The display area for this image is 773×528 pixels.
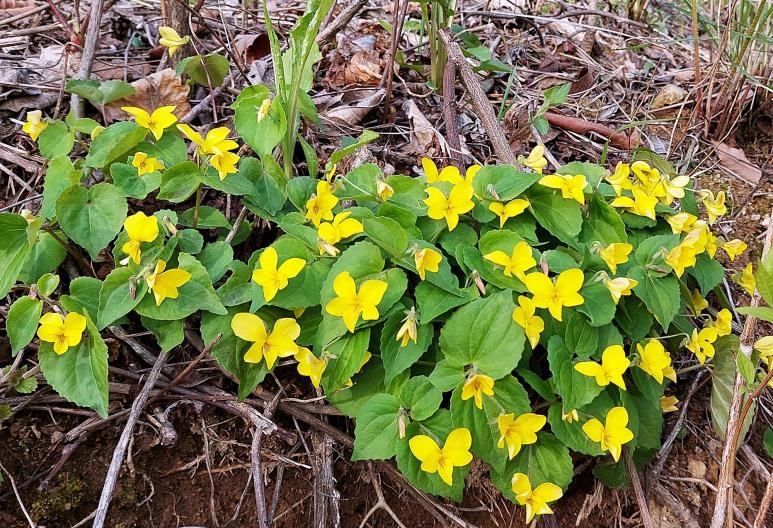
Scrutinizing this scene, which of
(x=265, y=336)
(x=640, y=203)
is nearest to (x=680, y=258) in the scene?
(x=640, y=203)

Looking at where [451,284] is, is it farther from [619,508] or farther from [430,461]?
[619,508]

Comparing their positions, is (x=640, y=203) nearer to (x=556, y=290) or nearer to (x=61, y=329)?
(x=556, y=290)

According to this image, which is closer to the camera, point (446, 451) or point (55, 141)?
point (446, 451)

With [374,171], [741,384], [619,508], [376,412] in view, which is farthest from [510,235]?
[619,508]

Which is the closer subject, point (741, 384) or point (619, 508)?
point (741, 384)

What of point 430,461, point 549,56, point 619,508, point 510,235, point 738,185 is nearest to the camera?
point 430,461

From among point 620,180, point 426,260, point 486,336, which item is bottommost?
point 486,336

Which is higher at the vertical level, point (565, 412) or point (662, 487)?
point (565, 412)

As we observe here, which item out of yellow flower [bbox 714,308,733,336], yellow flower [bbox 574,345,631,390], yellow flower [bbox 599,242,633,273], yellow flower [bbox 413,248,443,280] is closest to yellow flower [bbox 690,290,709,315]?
yellow flower [bbox 714,308,733,336]
